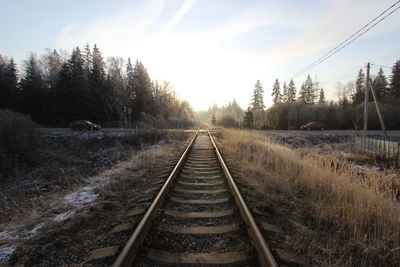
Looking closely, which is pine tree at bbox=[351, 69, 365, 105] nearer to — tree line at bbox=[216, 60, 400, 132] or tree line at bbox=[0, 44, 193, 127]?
tree line at bbox=[216, 60, 400, 132]

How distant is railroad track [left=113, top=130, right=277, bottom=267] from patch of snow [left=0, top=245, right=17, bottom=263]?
159cm

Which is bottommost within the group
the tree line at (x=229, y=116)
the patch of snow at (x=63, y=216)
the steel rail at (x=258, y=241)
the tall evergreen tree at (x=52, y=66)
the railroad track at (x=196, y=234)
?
the patch of snow at (x=63, y=216)

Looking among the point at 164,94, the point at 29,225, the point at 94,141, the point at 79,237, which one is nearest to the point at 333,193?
the point at 79,237

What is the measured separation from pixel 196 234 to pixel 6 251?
2.49m

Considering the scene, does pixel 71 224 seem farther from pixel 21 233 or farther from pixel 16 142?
pixel 16 142

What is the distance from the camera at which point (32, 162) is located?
12469 mm

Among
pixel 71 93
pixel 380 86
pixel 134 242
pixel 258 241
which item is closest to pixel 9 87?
pixel 71 93

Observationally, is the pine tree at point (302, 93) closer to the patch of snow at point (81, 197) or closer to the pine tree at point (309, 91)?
the pine tree at point (309, 91)

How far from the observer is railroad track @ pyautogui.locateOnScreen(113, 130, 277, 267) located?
6.83 feet

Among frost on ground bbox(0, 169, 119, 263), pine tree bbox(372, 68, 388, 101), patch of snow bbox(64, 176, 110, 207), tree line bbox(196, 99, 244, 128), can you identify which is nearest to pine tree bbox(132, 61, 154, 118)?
tree line bbox(196, 99, 244, 128)

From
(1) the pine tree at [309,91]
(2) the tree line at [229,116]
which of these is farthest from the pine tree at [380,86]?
(2) the tree line at [229,116]

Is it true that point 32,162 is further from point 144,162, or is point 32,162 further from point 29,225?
point 29,225

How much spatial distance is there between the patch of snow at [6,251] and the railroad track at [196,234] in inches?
62.6

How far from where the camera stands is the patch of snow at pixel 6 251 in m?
2.26
